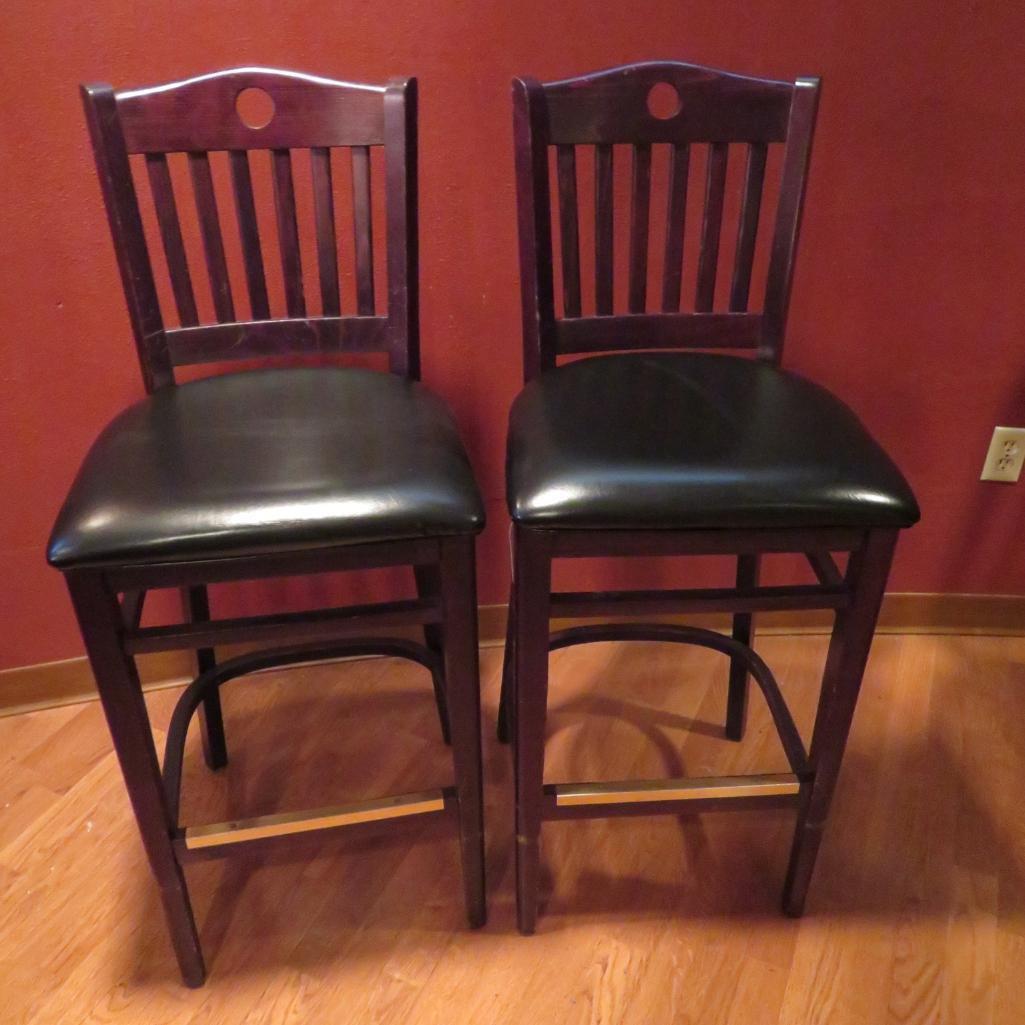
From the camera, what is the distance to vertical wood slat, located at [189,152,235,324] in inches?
39.4

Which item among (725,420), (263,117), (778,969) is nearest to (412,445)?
(725,420)

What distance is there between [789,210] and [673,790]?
0.66 metres

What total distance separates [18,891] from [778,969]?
94 centimetres

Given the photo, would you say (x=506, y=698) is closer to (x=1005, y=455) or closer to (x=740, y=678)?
(x=740, y=678)

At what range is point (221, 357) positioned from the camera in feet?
3.51

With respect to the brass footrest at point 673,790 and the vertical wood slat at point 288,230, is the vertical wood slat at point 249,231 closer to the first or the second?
the vertical wood slat at point 288,230

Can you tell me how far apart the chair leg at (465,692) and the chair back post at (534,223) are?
13.2 inches

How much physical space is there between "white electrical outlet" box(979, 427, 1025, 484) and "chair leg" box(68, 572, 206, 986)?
4.15 feet

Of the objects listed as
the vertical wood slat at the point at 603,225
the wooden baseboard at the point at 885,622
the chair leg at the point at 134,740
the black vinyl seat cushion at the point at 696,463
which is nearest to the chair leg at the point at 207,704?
the wooden baseboard at the point at 885,622

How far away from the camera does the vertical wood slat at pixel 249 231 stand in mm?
1003

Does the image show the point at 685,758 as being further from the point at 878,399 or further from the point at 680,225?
the point at 680,225

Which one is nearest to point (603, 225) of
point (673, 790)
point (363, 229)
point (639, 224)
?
point (639, 224)

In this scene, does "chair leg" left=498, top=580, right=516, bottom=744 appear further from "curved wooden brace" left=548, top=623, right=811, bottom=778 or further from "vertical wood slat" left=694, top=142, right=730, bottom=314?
"vertical wood slat" left=694, top=142, right=730, bottom=314

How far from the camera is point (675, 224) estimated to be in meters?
1.07
